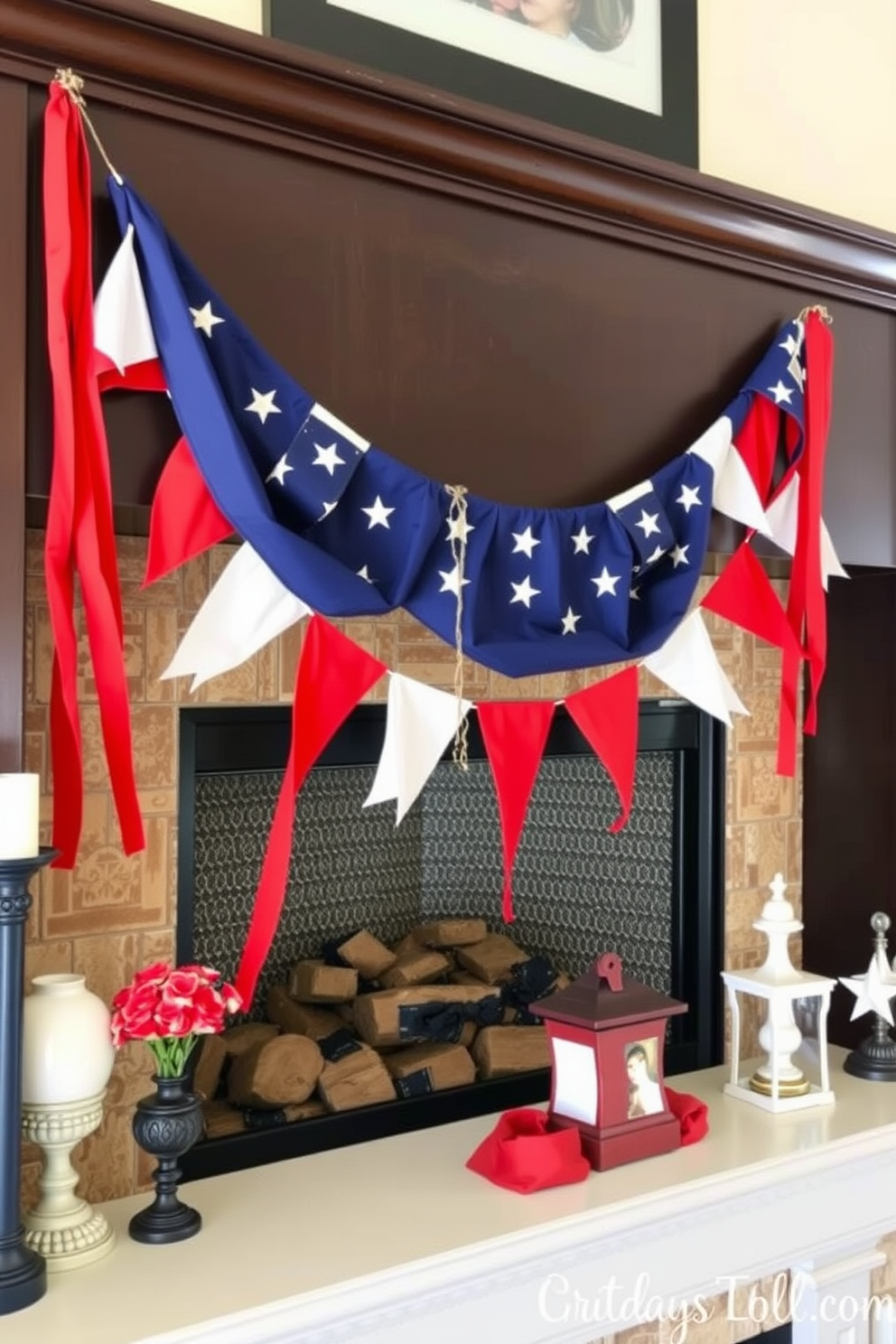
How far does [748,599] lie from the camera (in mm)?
1752

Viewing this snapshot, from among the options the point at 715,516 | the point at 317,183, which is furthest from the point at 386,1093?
the point at 317,183

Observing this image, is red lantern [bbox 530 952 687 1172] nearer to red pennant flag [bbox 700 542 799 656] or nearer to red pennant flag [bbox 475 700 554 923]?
red pennant flag [bbox 475 700 554 923]

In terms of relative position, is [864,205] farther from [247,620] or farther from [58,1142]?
[58,1142]

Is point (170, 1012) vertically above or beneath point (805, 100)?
beneath

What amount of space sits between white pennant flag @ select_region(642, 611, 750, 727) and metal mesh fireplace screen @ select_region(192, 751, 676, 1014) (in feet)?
1.46

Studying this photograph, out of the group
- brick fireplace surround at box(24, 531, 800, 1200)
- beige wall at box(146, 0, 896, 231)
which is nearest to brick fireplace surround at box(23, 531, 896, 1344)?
brick fireplace surround at box(24, 531, 800, 1200)

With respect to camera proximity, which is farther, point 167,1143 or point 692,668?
point 692,668

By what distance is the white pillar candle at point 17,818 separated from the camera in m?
1.17

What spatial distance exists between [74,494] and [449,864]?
108cm

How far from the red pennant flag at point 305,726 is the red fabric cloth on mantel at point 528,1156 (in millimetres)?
417

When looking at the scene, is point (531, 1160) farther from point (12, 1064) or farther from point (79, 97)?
point (79, 97)

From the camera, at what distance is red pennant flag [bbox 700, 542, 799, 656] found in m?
1.74

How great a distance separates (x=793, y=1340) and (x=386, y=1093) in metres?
0.73

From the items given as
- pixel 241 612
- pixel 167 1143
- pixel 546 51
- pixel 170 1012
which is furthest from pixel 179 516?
pixel 546 51
